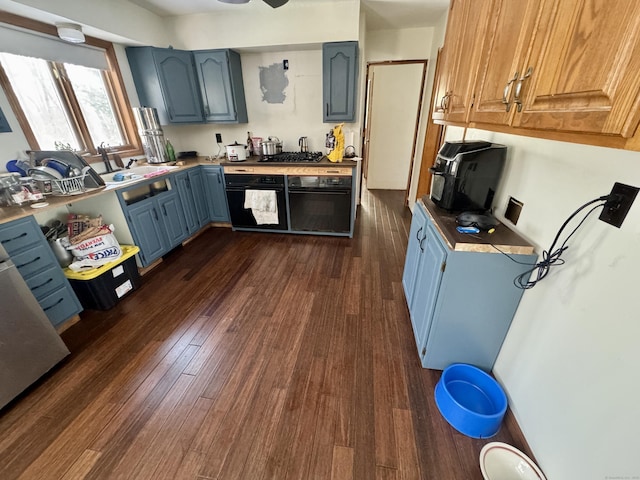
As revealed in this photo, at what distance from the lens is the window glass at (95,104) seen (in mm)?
2545

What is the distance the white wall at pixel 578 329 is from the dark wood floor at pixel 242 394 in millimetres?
366

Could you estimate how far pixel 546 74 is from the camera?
2.49ft

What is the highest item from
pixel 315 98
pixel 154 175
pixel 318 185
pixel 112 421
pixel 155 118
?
pixel 315 98

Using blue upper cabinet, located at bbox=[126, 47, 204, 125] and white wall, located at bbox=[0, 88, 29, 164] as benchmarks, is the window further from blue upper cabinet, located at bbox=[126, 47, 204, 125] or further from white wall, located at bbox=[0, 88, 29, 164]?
blue upper cabinet, located at bbox=[126, 47, 204, 125]

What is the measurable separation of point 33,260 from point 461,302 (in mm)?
2605

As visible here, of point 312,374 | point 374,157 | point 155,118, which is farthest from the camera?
point 374,157

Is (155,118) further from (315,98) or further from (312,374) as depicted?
(312,374)

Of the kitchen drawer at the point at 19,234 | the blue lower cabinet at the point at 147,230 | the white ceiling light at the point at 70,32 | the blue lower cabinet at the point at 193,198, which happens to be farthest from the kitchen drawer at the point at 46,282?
the white ceiling light at the point at 70,32

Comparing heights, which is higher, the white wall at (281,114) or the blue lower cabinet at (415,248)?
the white wall at (281,114)

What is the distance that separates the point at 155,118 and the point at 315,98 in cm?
193

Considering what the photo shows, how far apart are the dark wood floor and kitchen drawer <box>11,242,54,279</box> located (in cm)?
55

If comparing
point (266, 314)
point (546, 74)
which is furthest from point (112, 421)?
point (546, 74)

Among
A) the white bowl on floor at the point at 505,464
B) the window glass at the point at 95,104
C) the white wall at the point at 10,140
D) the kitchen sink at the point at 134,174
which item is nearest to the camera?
the white bowl on floor at the point at 505,464

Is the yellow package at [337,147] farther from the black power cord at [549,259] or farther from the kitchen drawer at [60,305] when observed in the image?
the kitchen drawer at [60,305]
